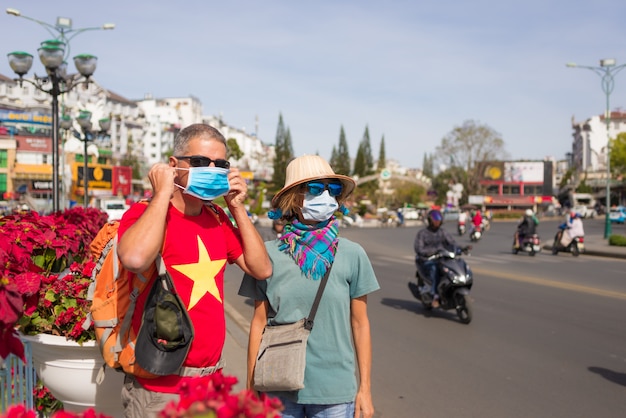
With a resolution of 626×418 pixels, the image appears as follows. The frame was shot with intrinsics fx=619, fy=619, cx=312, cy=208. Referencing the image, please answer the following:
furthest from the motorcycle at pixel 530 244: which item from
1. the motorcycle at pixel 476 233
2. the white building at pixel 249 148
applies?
the white building at pixel 249 148

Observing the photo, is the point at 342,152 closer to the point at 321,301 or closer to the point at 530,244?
the point at 530,244

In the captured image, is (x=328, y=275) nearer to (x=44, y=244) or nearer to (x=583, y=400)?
(x=44, y=244)

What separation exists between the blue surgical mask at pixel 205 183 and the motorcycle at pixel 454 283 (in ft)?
22.5

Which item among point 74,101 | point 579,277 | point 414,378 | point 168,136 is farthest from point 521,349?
point 168,136

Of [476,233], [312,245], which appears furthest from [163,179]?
[476,233]

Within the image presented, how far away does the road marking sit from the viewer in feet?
38.5

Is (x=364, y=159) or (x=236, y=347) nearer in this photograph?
(x=236, y=347)

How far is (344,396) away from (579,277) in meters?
13.6

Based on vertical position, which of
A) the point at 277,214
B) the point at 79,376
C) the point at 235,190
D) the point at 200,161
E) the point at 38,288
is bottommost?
the point at 79,376

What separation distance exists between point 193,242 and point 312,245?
1.94 feet

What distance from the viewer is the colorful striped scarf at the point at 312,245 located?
9.48ft

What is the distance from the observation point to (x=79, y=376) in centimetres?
309

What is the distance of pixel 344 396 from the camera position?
285 centimetres

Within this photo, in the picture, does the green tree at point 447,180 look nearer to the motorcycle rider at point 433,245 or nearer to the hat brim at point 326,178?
the motorcycle rider at point 433,245
